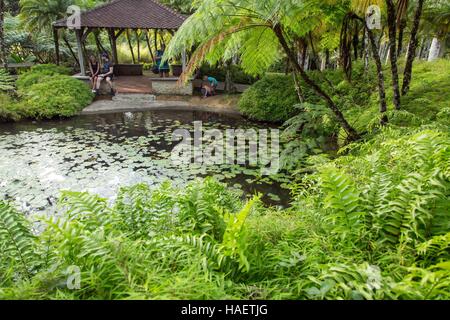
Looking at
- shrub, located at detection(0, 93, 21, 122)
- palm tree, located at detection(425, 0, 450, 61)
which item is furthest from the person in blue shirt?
palm tree, located at detection(425, 0, 450, 61)

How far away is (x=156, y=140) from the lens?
674 cm

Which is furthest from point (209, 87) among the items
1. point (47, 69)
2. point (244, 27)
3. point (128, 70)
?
point (244, 27)

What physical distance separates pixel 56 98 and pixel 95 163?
4115 millimetres

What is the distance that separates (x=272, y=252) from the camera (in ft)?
6.11

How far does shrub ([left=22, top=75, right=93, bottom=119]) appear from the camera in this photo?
315 inches

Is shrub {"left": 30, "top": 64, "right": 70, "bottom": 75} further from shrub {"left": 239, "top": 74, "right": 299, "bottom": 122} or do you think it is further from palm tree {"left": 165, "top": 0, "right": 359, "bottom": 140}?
palm tree {"left": 165, "top": 0, "right": 359, "bottom": 140}

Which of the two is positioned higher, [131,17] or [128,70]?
[131,17]

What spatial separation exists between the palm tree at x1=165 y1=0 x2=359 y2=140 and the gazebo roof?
6.16 metres

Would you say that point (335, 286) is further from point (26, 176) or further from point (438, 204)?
point (26, 176)

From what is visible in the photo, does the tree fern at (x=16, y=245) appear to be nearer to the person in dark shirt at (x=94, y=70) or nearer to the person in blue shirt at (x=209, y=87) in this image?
the person in blue shirt at (x=209, y=87)

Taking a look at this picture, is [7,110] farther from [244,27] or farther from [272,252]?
Result: [272,252]
